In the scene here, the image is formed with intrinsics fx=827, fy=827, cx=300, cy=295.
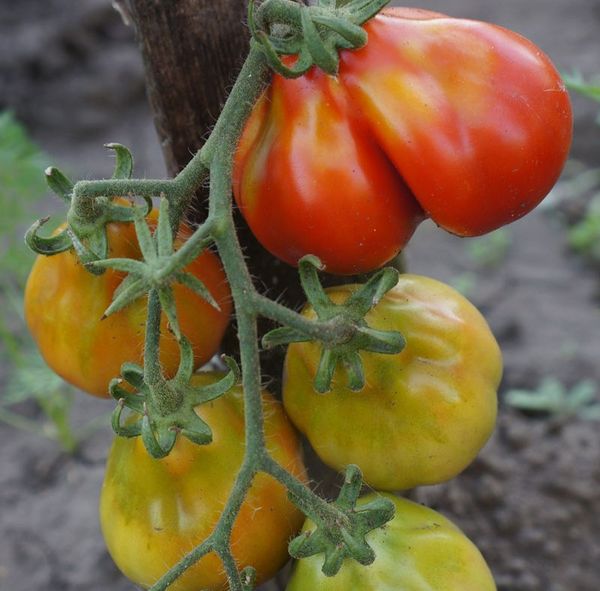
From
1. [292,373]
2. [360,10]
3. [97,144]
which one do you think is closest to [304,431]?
[292,373]

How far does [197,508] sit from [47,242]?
0.28 m

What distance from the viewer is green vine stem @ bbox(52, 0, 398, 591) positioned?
666 millimetres

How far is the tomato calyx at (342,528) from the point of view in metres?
0.70

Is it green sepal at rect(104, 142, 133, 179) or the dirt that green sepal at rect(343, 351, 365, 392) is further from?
the dirt

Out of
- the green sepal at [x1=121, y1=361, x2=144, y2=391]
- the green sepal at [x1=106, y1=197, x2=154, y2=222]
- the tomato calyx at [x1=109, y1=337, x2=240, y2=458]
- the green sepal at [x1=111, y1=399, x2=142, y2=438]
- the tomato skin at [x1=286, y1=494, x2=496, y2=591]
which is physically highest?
the green sepal at [x1=106, y1=197, x2=154, y2=222]

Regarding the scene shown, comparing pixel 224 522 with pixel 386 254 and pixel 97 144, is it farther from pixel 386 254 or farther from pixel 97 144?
pixel 97 144

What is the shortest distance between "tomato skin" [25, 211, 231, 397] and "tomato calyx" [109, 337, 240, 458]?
91 millimetres

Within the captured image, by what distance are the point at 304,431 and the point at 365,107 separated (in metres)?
0.34

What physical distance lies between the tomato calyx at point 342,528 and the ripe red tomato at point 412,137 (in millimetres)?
208

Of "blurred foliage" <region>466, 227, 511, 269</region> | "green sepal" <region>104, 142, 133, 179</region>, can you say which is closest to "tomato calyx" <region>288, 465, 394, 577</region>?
"green sepal" <region>104, 142, 133, 179</region>

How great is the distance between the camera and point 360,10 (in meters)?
0.68

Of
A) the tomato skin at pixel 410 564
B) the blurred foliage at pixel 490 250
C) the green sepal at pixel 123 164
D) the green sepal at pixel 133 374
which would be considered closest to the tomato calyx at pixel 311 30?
the green sepal at pixel 123 164

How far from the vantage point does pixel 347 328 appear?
0.68 m

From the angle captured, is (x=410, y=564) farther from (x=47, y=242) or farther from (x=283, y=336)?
(x=47, y=242)
